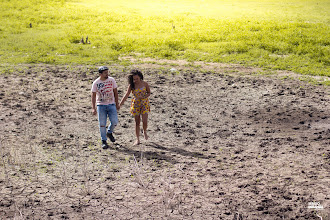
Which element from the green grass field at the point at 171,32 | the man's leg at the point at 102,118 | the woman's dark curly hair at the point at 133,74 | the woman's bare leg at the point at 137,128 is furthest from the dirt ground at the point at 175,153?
the green grass field at the point at 171,32

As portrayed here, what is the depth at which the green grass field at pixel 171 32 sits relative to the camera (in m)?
14.2

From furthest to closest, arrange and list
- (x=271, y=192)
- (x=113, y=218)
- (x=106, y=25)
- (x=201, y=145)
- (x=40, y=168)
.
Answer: (x=106, y=25) → (x=201, y=145) → (x=40, y=168) → (x=271, y=192) → (x=113, y=218)

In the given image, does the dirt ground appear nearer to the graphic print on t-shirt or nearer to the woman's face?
the graphic print on t-shirt

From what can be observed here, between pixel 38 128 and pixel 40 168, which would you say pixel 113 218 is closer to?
pixel 40 168

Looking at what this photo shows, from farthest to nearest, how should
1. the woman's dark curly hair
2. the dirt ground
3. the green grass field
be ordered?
the green grass field < the woman's dark curly hair < the dirt ground

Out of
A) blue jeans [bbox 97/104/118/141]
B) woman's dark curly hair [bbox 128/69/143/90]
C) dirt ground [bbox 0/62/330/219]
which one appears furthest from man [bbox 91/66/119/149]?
dirt ground [bbox 0/62/330/219]

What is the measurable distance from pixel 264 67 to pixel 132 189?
28.9ft

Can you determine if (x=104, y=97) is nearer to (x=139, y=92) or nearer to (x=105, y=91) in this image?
(x=105, y=91)

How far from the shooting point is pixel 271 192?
5.23 metres

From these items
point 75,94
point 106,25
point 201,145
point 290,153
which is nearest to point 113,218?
point 201,145

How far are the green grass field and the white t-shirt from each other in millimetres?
6967

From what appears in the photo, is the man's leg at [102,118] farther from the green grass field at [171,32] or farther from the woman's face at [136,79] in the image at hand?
the green grass field at [171,32]

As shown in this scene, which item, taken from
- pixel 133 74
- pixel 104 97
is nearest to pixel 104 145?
pixel 104 97

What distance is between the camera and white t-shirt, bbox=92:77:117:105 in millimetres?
6707
